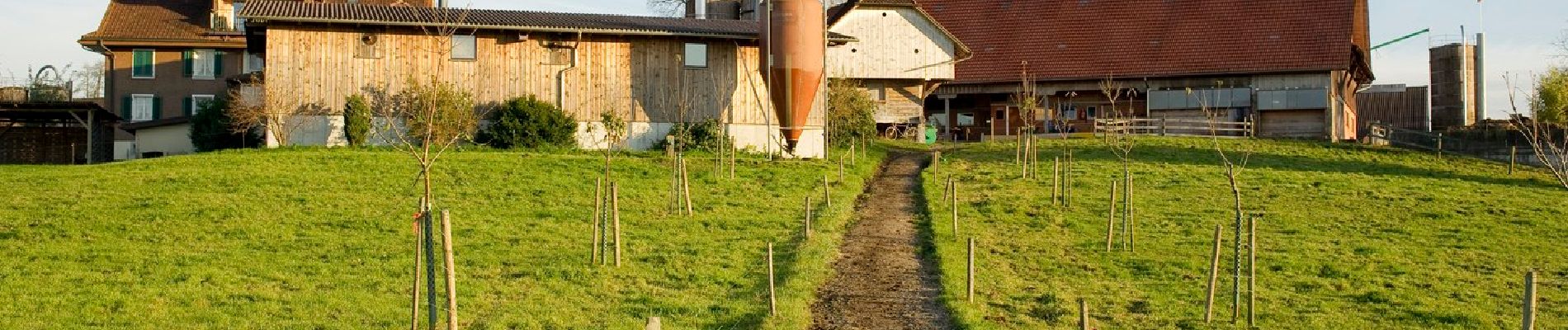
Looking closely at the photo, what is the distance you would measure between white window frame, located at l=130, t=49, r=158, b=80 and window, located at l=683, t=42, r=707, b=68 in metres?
24.0

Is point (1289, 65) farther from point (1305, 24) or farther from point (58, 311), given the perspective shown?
point (58, 311)

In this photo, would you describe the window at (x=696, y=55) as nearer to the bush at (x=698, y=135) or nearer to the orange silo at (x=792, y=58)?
the bush at (x=698, y=135)

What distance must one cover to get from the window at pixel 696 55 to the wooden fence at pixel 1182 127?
15482 mm

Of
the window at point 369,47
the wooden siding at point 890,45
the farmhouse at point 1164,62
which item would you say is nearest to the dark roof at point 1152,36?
the farmhouse at point 1164,62

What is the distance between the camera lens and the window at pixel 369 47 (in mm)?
40656

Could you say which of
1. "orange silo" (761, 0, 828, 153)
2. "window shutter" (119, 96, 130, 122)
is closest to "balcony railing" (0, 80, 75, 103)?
"window shutter" (119, 96, 130, 122)

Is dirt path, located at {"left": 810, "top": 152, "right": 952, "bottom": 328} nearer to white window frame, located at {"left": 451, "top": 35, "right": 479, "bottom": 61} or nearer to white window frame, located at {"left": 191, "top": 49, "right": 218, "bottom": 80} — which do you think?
white window frame, located at {"left": 451, "top": 35, "right": 479, "bottom": 61}

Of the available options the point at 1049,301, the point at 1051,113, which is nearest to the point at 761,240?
the point at 1049,301

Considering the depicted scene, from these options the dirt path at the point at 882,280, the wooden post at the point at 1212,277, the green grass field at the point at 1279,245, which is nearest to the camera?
the wooden post at the point at 1212,277

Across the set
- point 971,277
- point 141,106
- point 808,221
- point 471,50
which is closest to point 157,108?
point 141,106

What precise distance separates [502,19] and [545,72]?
2.01m

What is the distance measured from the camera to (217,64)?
5569 centimetres

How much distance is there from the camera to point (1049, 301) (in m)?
20.2

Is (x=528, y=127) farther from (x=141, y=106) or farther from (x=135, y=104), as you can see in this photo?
(x=135, y=104)
